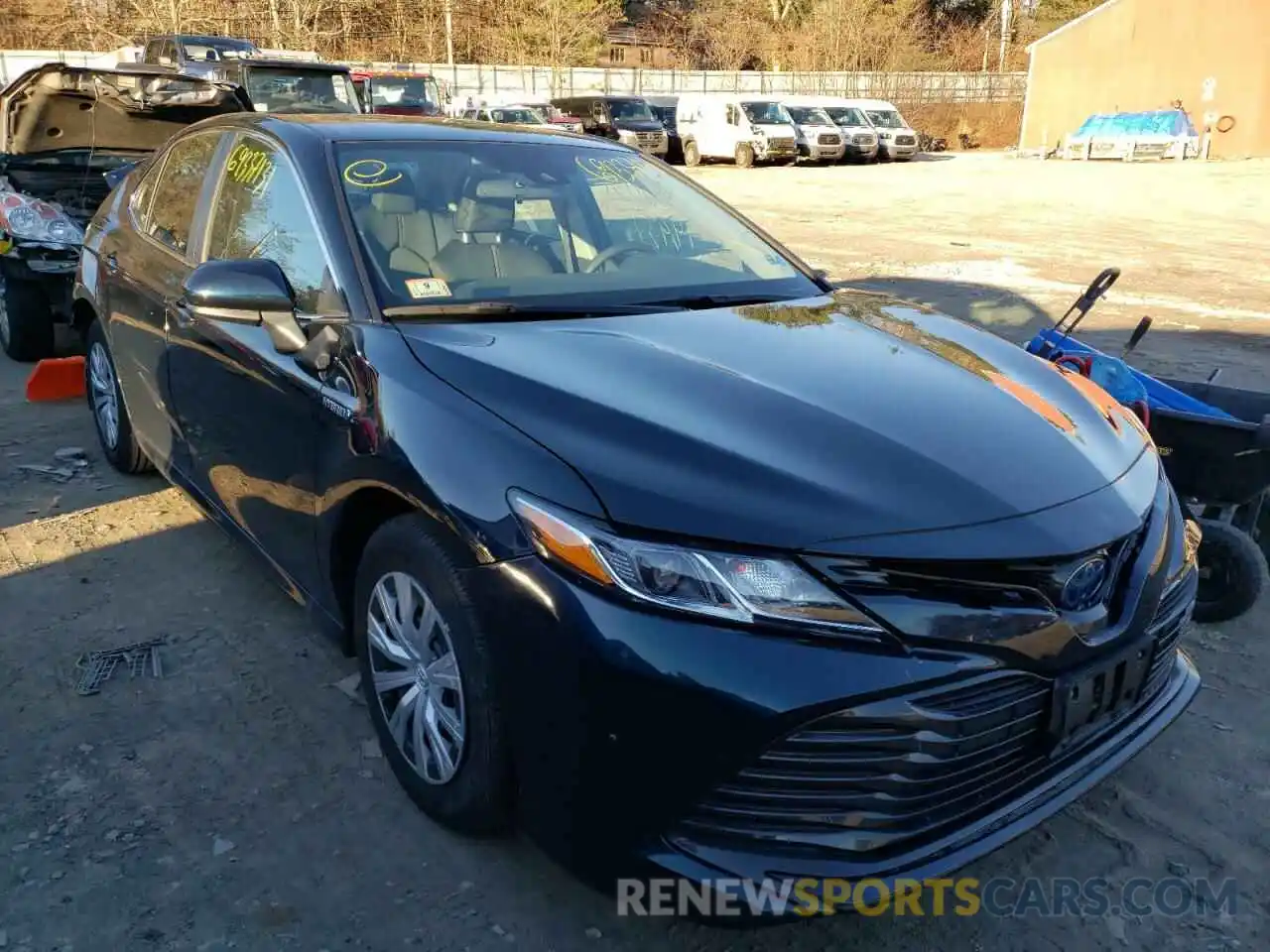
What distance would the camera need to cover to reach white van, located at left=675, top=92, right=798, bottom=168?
28.2 metres

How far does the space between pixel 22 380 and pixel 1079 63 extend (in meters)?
41.5

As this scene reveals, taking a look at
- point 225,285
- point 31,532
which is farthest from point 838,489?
point 31,532

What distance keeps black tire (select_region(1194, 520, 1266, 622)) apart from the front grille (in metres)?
2.12

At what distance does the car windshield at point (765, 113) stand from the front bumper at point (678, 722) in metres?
28.4

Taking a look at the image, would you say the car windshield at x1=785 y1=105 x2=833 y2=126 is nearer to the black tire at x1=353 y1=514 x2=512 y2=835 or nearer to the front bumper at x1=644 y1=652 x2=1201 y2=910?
the black tire at x1=353 y1=514 x2=512 y2=835

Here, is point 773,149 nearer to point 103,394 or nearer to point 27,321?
point 27,321

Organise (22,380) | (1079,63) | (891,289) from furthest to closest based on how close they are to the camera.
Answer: (1079,63) → (891,289) → (22,380)

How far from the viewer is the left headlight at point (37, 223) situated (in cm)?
655

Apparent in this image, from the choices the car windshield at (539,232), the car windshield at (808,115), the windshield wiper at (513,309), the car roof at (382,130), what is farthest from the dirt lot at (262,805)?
the car windshield at (808,115)

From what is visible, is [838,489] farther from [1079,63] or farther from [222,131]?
[1079,63]

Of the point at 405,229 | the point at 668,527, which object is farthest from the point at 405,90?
the point at 668,527

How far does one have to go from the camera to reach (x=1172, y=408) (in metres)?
3.85

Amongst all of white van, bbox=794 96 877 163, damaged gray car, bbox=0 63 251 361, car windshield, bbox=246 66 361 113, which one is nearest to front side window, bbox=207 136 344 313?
damaged gray car, bbox=0 63 251 361

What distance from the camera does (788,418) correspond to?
2.29m
